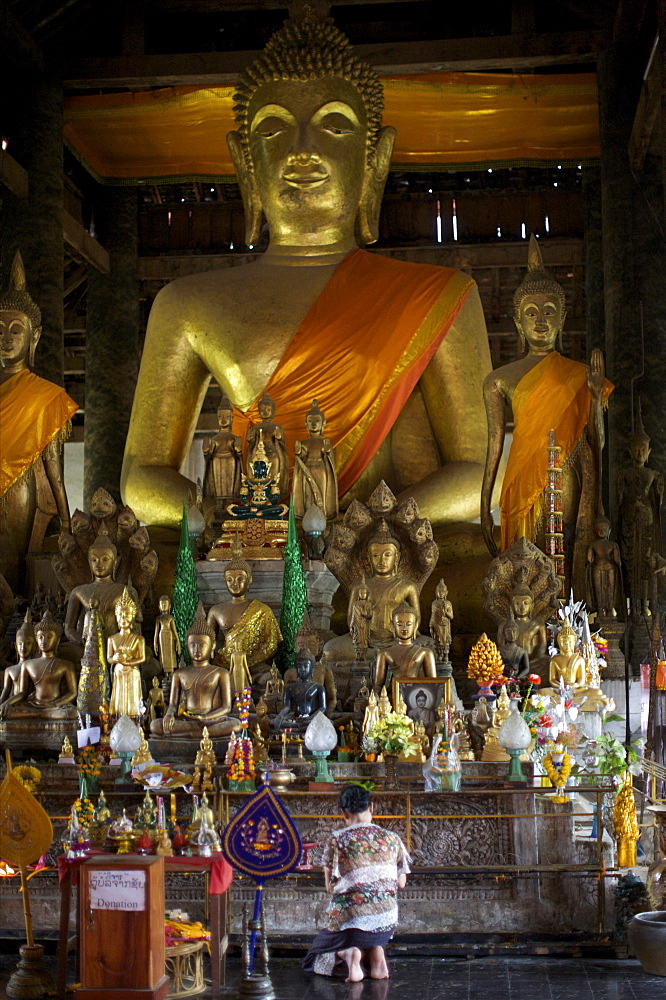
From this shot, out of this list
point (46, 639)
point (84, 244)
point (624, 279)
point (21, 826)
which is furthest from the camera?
point (84, 244)

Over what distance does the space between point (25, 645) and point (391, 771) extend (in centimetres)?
213

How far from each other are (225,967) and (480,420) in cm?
445

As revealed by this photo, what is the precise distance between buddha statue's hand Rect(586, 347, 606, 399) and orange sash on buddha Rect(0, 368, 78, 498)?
2869 mm

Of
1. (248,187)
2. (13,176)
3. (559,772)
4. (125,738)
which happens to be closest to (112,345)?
(13,176)

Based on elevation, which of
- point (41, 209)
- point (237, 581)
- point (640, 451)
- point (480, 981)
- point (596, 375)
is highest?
point (41, 209)

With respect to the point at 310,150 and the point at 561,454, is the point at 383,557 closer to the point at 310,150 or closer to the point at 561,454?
the point at 561,454

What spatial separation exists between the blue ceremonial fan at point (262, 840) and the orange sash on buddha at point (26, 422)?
417 centimetres

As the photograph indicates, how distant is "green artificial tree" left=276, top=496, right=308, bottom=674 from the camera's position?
670 cm

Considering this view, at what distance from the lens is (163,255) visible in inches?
513

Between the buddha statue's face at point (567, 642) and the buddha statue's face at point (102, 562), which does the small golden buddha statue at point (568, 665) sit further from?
the buddha statue's face at point (102, 562)

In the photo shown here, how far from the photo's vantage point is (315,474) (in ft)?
24.6

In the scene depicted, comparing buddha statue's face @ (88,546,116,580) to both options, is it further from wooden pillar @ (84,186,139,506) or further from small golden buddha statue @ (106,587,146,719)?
wooden pillar @ (84,186,139,506)

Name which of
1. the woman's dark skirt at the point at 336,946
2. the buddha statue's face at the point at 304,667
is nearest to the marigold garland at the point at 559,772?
the woman's dark skirt at the point at 336,946

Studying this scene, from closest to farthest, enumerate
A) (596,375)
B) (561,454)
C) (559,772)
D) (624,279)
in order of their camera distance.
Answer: (559,772), (596,375), (561,454), (624,279)
